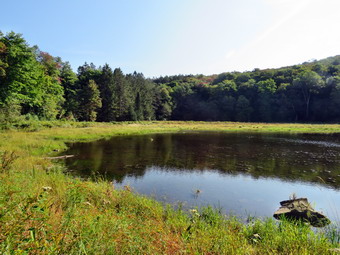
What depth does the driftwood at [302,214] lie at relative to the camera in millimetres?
7078

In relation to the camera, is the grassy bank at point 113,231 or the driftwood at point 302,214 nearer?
the grassy bank at point 113,231

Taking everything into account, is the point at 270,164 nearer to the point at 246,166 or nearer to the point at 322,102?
the point at 246,166

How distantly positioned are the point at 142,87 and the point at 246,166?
74241 millimetres

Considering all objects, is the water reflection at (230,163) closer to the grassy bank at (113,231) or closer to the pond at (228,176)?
the pond at (228,176)

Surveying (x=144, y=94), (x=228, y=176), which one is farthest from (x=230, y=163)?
(x=144, y=94)

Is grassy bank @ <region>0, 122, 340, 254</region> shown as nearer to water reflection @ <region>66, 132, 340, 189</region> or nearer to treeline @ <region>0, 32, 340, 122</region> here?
water reflection @ <region>66, 132, 340, 189</region>

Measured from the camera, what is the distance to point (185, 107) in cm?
9519

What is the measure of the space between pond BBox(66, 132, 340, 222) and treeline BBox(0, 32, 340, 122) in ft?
80.2

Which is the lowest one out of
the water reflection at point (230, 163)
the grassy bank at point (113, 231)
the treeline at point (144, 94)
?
the water reflection at point (230, 163)

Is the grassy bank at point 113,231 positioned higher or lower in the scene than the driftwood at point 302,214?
higher

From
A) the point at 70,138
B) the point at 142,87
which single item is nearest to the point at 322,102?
the point at 142,87

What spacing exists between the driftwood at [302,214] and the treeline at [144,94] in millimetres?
34869

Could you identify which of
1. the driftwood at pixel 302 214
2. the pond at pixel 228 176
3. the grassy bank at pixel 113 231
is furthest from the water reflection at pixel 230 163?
the grassy bank at pixel 113 231

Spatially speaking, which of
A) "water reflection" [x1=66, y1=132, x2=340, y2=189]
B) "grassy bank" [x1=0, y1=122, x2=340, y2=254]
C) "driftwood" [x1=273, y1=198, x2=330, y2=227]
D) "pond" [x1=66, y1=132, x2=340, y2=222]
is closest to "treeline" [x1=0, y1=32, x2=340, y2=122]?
"water reflection" [x1=66, y1=132, x2=340, y2=189]
